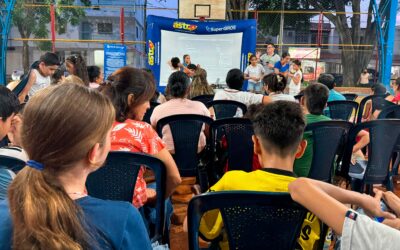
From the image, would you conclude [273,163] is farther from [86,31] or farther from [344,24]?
[86,31]

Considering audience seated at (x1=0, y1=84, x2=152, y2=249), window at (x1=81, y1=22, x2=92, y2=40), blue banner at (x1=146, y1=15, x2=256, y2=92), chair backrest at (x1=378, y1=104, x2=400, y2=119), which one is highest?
window at (x1=81, y1=22, x2=92, y2=40)

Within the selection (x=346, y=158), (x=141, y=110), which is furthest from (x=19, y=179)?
(x=346, y=158)

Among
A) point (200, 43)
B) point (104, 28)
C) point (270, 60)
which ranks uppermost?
point (104, 28)

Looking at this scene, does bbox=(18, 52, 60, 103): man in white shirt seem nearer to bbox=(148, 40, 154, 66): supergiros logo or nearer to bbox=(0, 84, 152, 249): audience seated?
bbox=(0, 84, 152, 249): audience seated

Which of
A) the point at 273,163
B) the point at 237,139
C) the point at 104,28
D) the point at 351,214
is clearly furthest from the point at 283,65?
the point at 104,28

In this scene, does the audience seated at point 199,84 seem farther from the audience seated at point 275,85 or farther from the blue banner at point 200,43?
the blue banner at point 200,43

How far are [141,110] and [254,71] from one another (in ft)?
22.3

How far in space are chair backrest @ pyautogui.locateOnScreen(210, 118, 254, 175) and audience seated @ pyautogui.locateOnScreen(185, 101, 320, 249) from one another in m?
1.01

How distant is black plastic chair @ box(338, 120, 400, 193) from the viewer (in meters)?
2.76

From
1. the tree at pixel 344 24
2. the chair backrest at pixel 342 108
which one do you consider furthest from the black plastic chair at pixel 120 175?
the tree at pixel 344 24

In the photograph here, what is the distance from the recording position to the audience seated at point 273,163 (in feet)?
4.62

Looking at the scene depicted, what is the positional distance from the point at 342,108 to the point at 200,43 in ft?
19.8

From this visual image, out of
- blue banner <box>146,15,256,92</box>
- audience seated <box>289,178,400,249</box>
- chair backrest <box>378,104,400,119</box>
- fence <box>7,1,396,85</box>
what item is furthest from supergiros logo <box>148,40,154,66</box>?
audience seated <box>289,178,400,249</box>

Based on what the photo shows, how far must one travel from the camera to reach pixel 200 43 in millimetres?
9812
